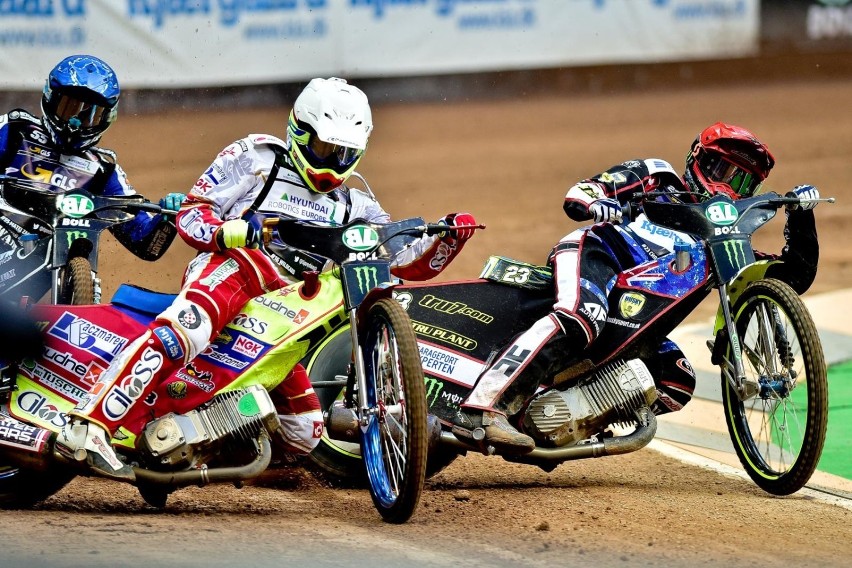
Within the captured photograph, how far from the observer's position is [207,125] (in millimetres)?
16219

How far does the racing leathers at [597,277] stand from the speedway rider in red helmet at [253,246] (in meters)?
0.61

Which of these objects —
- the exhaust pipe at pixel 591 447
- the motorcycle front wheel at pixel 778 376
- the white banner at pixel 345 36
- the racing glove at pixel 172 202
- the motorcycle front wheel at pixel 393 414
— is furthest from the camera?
the white banner at pixel 345 36

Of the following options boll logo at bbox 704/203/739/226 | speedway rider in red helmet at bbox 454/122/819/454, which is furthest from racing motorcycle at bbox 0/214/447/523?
boll logo at bbox 704/203/739/226

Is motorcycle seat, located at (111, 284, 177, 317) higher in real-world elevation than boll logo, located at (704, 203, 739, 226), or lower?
lower

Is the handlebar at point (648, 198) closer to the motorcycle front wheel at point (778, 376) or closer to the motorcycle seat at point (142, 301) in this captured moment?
the motorcycle front wheel at point (778, 376)

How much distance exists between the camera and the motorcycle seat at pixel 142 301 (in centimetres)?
692

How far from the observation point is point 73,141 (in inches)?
334

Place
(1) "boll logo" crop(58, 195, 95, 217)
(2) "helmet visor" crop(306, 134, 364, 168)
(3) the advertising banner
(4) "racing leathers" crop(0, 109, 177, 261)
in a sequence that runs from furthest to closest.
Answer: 1. (3) the advertising banner
2. (4) "racing leathers" crop(0, 109, 177, 261)
3. (1) "boll logo" crop(58, 195, 95, 217)
4. (2) "helmet visor" crop(306, 134, 364, 168)

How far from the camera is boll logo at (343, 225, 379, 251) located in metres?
6.59

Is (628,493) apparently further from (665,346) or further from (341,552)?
(341,552)

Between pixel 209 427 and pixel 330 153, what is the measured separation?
4.46 ft

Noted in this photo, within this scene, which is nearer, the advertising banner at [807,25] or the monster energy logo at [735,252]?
the monster energy logo at [735,252]

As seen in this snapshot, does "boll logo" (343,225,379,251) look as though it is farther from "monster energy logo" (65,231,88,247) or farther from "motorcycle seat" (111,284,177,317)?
"monster energy logo" (65,231,88,247)

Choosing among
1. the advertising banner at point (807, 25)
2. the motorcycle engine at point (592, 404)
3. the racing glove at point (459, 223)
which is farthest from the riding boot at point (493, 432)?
the advertising banner at point (807, 25)
